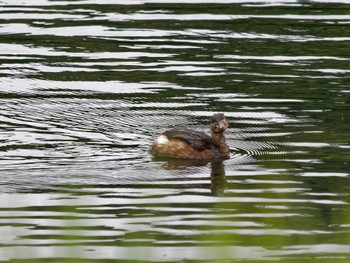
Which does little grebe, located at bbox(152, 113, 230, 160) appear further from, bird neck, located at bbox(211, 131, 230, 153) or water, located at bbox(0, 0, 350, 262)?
water, located at bbox(0, 0, 350, 262)

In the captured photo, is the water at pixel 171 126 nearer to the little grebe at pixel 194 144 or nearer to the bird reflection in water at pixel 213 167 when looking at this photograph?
the bird reflection in water at pixel 213 167

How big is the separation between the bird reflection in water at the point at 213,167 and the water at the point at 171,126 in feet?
0.11

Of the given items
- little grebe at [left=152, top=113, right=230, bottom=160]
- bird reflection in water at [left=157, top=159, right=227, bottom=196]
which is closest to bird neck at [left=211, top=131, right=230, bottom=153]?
little grebe at [left=152, top=113, right=230, bottom=160]

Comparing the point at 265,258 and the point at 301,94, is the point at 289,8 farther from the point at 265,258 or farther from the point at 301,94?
the point at 265,258

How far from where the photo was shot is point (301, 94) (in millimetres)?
19422

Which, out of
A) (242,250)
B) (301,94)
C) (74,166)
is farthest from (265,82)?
(242,250)

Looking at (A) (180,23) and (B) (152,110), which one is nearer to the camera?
(B) (152,110)

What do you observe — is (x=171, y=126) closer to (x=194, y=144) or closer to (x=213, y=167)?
(x=194, y=144)

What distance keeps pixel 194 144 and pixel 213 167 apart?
48 cm

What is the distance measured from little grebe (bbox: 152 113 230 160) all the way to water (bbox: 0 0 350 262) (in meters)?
0.15

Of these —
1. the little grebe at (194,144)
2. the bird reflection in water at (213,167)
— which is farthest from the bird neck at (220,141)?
the bird reflection in water at (213,167)

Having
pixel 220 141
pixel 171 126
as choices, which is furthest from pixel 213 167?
pixel 171 126

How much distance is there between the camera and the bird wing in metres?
16.6

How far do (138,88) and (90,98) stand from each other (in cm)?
88
